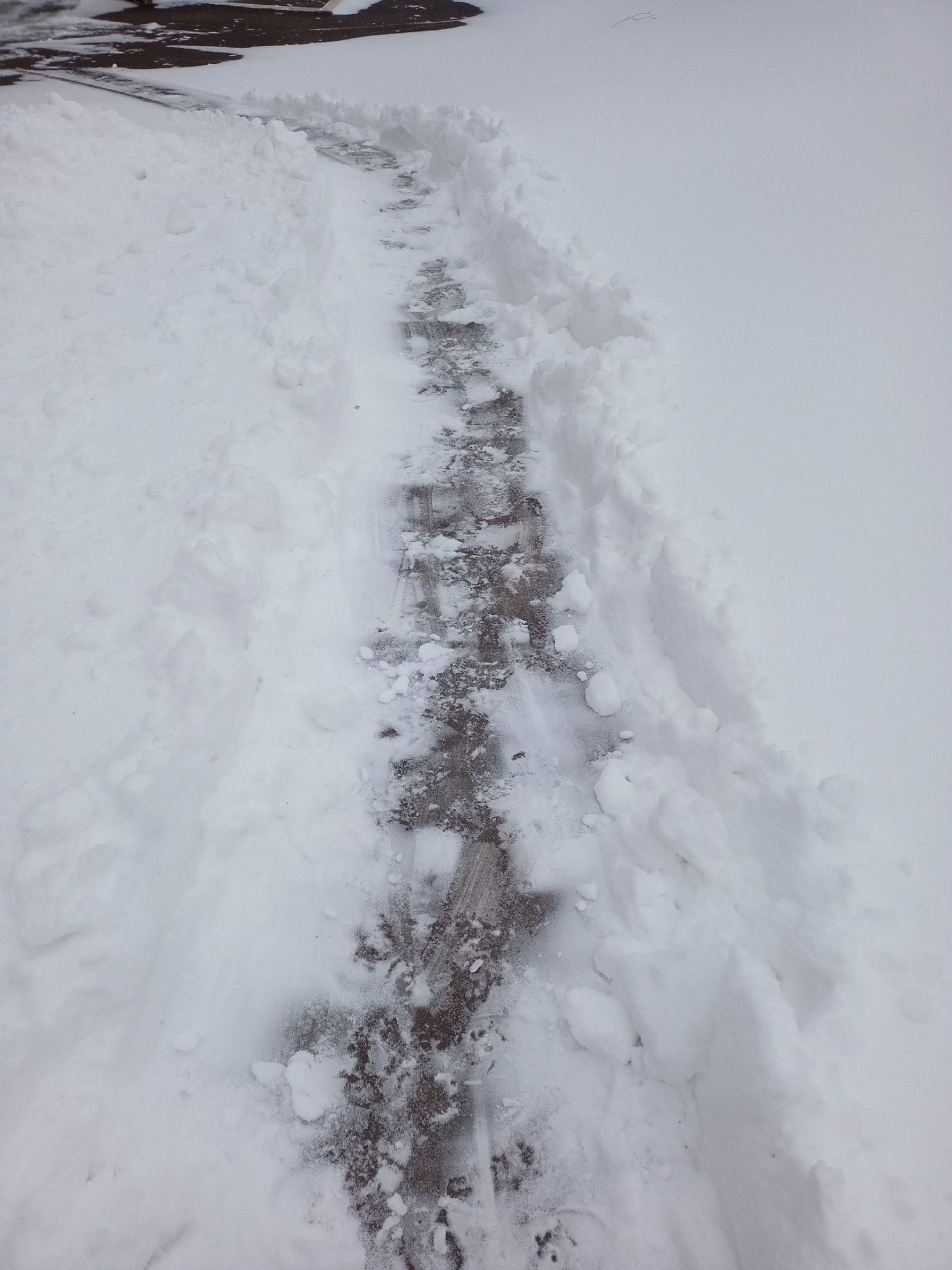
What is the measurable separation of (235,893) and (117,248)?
551 centimetres

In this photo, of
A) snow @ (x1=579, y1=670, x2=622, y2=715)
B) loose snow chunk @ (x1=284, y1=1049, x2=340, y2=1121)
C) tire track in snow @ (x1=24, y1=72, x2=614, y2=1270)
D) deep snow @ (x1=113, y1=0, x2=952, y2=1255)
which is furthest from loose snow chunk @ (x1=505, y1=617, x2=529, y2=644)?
loose snow chunk @ (x1=284, y1=1049, x2=340, y2=1121)

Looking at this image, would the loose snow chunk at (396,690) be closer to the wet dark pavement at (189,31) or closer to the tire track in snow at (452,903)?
the tire track in snow at (452,903)

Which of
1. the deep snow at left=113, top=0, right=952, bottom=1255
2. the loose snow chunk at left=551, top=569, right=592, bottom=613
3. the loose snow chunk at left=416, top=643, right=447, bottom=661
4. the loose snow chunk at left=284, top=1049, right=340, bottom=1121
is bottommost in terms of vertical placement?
the loose snow chunk at left=284, top=1049, right=340, bottom=1121

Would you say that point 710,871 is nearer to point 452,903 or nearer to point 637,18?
point 452,903

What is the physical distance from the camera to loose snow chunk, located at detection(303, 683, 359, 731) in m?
3.42

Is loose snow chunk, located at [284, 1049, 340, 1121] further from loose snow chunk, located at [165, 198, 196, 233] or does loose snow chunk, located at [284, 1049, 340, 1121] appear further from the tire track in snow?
loose snow chunk, located at [165, 198, 196, 233]

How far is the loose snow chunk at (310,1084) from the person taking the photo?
248 centimetres

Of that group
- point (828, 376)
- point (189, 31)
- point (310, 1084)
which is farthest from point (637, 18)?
point (310, 1084)

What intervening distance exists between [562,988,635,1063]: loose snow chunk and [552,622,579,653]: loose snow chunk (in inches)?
67.2

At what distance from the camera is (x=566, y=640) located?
3824 mm

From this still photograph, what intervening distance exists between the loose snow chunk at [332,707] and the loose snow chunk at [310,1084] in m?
1.39

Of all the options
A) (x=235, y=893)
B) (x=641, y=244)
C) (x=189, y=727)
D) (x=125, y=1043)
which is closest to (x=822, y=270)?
(x=641, y=244)

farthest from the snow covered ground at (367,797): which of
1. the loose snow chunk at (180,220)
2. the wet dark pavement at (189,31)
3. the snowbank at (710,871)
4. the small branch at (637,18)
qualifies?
the wet dark pavement at (189,31)

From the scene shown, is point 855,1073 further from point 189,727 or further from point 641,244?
point 641,244
